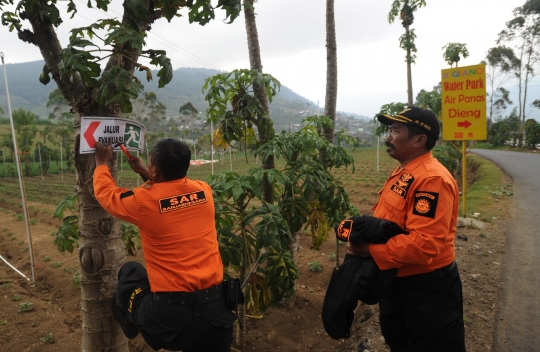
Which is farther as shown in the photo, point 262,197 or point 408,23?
point 408,23

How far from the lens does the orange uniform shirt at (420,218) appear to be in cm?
190

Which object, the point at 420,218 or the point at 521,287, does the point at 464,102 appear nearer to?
the point at 521,287

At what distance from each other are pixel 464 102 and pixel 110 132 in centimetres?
674

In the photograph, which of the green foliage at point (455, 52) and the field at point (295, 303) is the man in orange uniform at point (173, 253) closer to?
the field at point (295, 303)

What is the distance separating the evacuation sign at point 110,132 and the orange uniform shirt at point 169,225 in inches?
6.7

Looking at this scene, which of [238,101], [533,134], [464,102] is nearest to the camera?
[238,101]

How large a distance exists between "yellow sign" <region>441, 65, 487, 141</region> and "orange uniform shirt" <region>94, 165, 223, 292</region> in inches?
250

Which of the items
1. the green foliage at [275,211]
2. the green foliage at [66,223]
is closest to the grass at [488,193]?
the green foliage at [275,211]

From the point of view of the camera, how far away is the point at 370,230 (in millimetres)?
2047

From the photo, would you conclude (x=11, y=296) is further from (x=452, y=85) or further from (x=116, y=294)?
(x=452, y=85)

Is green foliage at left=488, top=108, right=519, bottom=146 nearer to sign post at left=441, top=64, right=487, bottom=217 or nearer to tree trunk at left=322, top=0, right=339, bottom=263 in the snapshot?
sign post at left=441, top=64, right=487, bottom=217

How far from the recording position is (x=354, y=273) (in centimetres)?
211

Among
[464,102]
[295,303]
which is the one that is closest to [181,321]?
[295,303]

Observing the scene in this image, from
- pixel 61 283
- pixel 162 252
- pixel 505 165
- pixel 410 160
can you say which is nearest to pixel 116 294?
pixel 162 252
